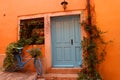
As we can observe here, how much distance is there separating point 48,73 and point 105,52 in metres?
2.30

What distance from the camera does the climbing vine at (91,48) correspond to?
683 centimetres

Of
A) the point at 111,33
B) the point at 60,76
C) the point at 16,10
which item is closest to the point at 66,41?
the point at 60,76

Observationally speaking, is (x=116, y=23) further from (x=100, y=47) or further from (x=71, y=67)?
(x=71, y=67)

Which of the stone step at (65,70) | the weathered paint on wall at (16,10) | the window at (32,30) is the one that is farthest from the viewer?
the window at (32,30)

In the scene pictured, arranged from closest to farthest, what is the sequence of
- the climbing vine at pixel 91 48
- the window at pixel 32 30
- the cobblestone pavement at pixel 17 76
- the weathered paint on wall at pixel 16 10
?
the cobblestone pavement at pixel 17 76
the climbing vine at pixel 91 48
the weathered paint on wall at pixel 16 10
the window at pixel 32 30

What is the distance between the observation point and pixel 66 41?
301 inches

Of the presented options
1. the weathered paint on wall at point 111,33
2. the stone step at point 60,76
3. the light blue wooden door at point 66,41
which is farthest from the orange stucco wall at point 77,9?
the stone step at point 60,76

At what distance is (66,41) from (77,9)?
4.35 feet

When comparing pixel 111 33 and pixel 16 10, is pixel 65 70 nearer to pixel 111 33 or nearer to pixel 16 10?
pixel 111 33

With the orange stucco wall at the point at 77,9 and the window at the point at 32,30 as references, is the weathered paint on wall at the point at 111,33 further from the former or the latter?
the window at the point at 32,30

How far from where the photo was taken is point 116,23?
6902mm

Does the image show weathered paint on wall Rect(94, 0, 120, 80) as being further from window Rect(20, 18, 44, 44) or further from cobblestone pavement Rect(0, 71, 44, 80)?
cobblestone pavement Rect(0, 71, 44, 80)

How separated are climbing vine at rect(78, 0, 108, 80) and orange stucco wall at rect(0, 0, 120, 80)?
0.19 m

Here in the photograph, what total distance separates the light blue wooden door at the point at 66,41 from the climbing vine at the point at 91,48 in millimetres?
460
